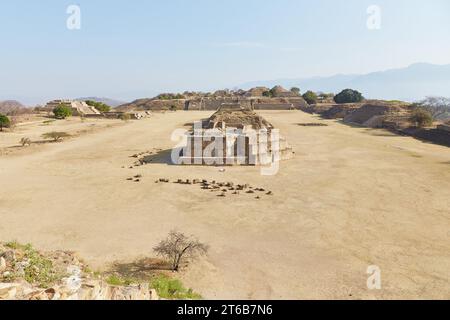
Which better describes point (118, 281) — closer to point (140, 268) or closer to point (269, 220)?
point (140, 268)

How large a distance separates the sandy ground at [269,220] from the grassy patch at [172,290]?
52 cm

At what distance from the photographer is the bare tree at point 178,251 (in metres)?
11.7

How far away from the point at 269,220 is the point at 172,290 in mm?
7035

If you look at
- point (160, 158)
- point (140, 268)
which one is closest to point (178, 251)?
point (140, 268)

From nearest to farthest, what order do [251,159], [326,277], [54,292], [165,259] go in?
[54,292]
[326,277]
[165,259]
[251,159]

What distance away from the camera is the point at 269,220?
52.0 ft

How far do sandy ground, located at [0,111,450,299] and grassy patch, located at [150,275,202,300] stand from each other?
519 millimetres

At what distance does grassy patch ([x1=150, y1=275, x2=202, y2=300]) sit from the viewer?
9.38 m

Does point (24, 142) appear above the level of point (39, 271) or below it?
above

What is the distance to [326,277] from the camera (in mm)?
10852

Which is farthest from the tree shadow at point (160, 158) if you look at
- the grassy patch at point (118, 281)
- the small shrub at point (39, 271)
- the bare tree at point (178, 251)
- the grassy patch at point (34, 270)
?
the grassy patch at point (118, 281)
